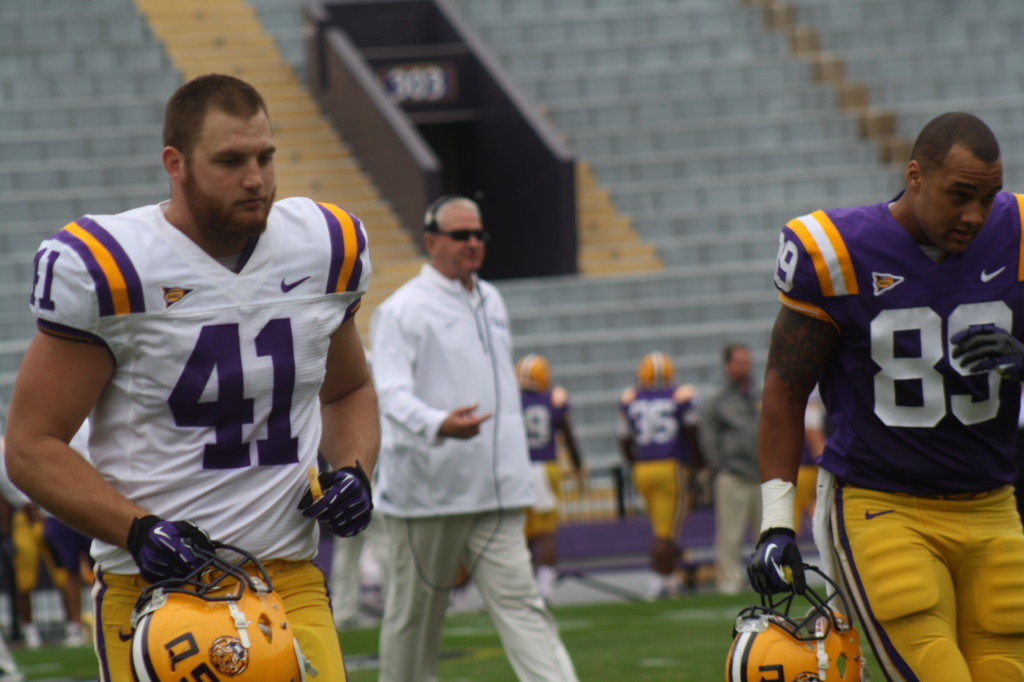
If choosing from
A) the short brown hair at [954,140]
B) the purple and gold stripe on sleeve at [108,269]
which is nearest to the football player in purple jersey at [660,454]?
the short brown hair at [954,140]

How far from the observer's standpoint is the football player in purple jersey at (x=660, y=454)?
12.5 m

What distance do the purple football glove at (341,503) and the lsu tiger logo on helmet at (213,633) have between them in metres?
0.25

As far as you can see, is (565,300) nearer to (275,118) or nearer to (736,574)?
(275,118)

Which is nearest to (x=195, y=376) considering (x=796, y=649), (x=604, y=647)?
(x=796, y=649)

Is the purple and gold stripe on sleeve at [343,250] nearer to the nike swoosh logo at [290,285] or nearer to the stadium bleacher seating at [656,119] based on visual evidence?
the nike swoosh logo at [290,285]

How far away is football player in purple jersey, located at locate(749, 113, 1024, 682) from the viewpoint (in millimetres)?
4160

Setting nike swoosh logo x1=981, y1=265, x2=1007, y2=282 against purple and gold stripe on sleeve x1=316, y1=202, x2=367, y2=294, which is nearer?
purple and gold stripe on sleeve x1=316, y1=202, x2=367, y2=294

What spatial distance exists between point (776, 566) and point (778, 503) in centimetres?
21

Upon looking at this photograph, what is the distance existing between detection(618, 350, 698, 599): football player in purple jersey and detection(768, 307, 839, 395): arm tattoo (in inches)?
321

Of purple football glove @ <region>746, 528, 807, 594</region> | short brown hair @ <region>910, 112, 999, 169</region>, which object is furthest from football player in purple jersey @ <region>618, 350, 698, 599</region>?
short brown hair @ <region>910, 112, 999, 169</region>

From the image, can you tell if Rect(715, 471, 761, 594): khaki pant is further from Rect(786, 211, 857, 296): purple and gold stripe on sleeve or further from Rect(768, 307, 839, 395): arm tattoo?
Rect(786, 211, 857, 296): purple and gold stripe on sleeve

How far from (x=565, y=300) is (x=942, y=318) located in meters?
13.9

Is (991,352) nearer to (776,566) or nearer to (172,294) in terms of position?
(776,566)

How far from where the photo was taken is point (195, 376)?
12.1 feet
